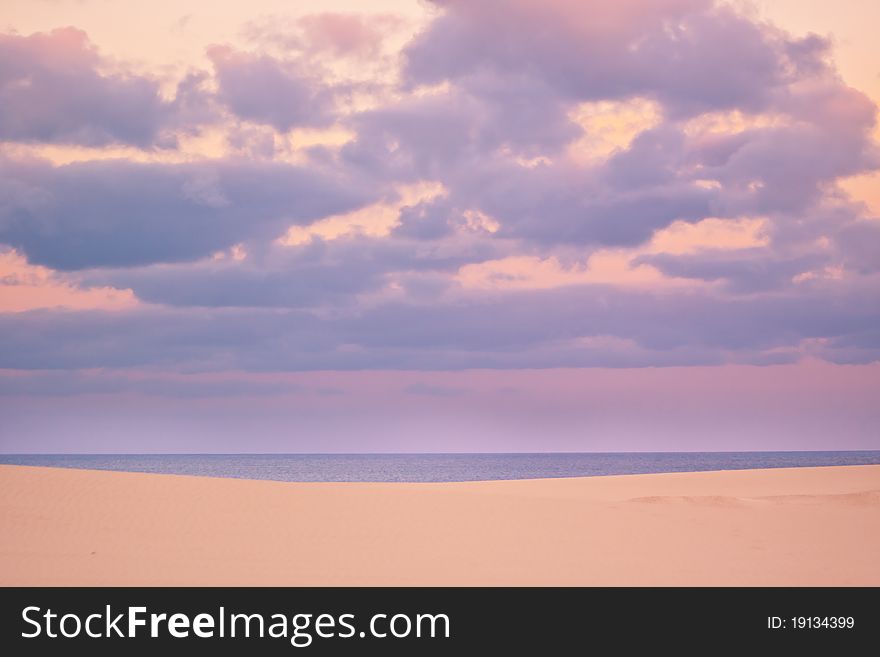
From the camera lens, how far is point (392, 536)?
60.2 ft

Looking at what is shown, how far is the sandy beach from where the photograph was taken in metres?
15.0

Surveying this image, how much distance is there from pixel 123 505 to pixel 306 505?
4045 mm

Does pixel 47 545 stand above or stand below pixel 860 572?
above

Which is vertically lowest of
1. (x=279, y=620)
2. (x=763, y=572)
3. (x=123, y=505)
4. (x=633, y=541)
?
(x=279, y=620)

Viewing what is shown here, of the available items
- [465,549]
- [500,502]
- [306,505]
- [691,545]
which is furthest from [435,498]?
[691,545]

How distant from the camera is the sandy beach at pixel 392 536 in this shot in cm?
1503

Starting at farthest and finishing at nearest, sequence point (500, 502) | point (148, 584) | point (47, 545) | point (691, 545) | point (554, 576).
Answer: point (500, 502), point (691, 545), point (47, 545), point (554, 576), point (148, 584)

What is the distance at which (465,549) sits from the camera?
1731 cm

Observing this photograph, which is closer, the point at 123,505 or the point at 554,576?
the point at 554,576

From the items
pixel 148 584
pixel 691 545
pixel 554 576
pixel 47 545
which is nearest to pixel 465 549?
pixel 554 576

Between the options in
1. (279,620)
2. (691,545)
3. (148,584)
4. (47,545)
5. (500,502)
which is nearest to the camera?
(279,620)

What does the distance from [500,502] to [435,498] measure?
5.36 feet

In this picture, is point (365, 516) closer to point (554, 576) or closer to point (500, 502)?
point (500, 502)

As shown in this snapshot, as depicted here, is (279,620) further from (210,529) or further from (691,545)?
(691,545)
